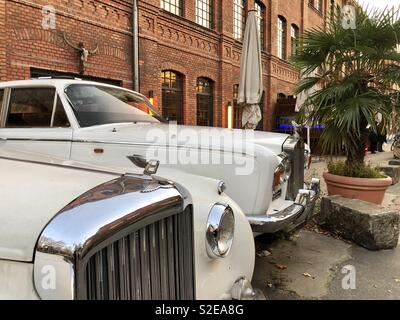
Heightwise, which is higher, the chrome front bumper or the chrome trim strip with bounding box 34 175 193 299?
the chrome trim strip with bounding box 34 175 193 299

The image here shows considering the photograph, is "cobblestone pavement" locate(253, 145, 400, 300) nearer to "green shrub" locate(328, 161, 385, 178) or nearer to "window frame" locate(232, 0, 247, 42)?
"green shrub" locate(328, 161, 385, 178)

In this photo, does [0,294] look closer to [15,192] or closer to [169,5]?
[15,192]

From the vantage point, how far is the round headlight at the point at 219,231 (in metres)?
1.92

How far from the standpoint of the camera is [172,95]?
11.2 m

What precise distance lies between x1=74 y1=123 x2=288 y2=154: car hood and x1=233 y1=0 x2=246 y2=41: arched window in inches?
452

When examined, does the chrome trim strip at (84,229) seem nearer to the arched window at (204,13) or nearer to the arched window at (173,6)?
the arched window at (173,6)

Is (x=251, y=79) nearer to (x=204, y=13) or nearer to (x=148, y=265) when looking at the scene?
(x=204, y=13)

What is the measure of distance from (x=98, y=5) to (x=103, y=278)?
8.38 m

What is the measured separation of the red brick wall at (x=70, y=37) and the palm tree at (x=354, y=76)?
15.6 feet

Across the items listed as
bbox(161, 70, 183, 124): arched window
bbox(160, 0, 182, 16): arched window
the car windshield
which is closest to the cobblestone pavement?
the car windshield

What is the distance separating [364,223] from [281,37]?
1576 cm

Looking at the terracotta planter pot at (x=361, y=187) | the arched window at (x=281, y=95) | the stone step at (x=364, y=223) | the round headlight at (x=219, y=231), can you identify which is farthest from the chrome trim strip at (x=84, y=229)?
the arched window at (x=281, y=95)

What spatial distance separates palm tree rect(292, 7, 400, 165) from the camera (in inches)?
217
